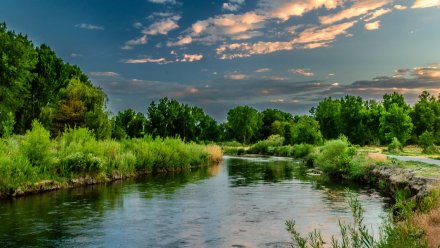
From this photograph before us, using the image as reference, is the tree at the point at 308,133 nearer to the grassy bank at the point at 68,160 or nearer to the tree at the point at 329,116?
the tree at the point at 329,116

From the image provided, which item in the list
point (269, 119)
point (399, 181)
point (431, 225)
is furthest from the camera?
point (269, 119)

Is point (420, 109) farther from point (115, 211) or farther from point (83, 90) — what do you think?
point (115, 211)

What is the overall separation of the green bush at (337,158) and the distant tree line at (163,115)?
72.6 feet

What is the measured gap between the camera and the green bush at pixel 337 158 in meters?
41.6

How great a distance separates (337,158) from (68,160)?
24.0m

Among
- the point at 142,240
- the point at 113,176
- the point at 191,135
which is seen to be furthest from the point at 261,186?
the point at 191,135

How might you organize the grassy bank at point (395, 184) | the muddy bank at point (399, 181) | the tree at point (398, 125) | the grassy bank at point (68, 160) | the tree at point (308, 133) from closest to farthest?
1. the grassy bank at point (395, 184)
2. the muddy bank at point (399, 181)
3. the grassy bank at point (68, 160)
4. the tree at point (398, 125)
5. the tree at point (308, 133)

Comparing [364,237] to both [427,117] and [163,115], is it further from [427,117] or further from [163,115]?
[163,115]

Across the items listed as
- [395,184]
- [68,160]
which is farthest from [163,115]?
[395,184]

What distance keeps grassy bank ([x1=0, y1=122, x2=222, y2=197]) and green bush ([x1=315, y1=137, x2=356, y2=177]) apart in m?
16.8

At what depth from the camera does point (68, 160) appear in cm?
3322

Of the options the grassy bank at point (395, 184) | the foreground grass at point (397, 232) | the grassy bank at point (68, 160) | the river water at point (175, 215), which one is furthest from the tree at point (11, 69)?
the foreground grass at point (397, 232)

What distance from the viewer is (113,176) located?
126ft

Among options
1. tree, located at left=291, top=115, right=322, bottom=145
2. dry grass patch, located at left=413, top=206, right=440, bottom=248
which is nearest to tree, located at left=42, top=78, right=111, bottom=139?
tree, located at left=291, top=115, right=322, bottom=145
